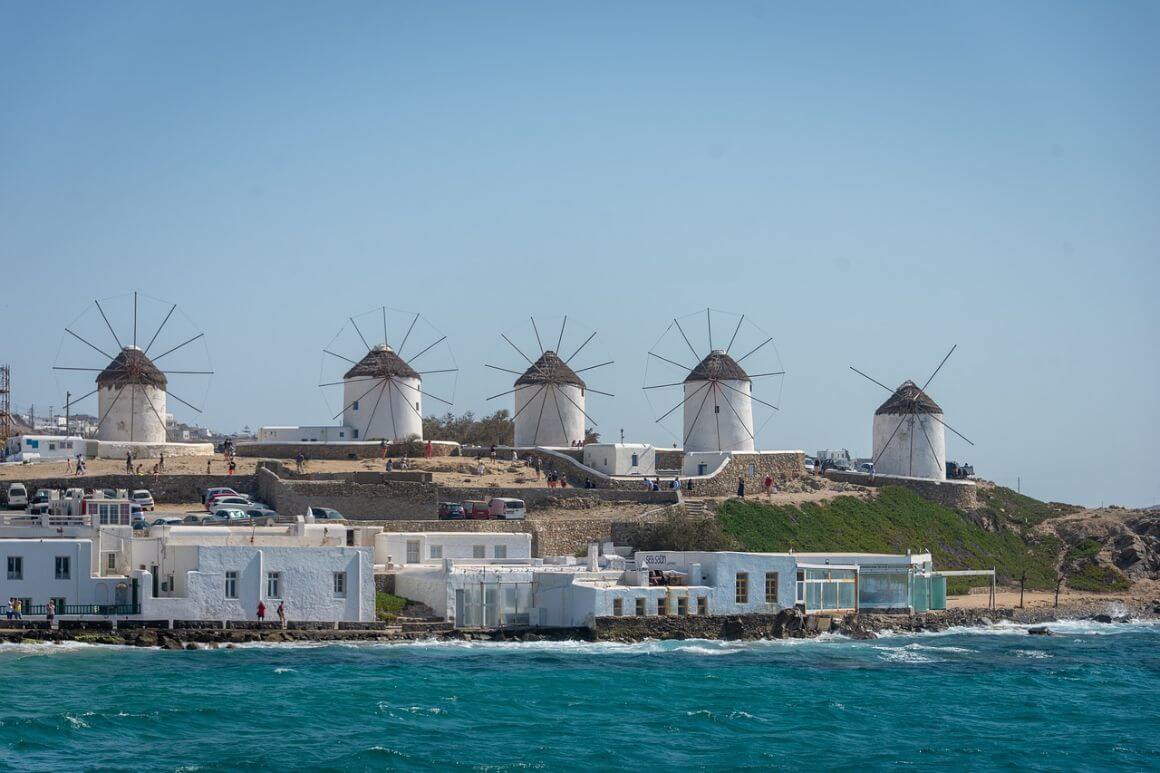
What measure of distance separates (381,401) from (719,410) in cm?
1381

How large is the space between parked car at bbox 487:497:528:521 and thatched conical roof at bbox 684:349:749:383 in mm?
17388

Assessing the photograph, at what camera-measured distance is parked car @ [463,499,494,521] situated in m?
48.9

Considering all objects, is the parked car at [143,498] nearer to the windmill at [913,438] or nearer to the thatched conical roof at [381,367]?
the thatched conical roof at [381,367]

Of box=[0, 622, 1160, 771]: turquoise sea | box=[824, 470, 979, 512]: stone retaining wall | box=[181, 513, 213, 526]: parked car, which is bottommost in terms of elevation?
box=[0, 622, 1160, 771]: turquoise sea

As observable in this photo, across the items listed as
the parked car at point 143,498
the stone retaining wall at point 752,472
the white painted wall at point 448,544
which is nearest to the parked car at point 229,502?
the parked car at point 143,498

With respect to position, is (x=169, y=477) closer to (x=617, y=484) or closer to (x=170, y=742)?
(x=617, y=484)

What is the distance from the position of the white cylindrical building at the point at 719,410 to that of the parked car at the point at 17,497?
27.3 m

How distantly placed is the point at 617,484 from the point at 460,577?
47.3ft

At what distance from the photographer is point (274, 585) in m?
40.6

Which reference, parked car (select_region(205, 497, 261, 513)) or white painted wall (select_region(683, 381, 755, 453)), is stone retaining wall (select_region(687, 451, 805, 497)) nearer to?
white painted wall (select_region(683, 381, 755, 453))

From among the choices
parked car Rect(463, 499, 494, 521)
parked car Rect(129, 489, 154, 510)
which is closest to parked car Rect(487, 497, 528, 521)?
parked car Rect(463, 499, 494, 521)

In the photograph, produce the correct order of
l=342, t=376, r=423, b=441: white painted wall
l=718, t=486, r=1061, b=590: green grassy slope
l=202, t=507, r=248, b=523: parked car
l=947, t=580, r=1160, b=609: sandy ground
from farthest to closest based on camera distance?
l=342, t=376, r=423, b=441: white painted wall
l=947, t=580, r=1160, b=609: sandy ground
l=718, t=486, r=1061, b=590: green grassy slope
l=202, t=507, r=248, b=523: parked car

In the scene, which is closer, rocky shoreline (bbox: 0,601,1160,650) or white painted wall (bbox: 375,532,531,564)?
rocky shoreline (bbox: 0,601,1160,650)

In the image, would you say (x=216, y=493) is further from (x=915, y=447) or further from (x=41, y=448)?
(x=915, y=447)
